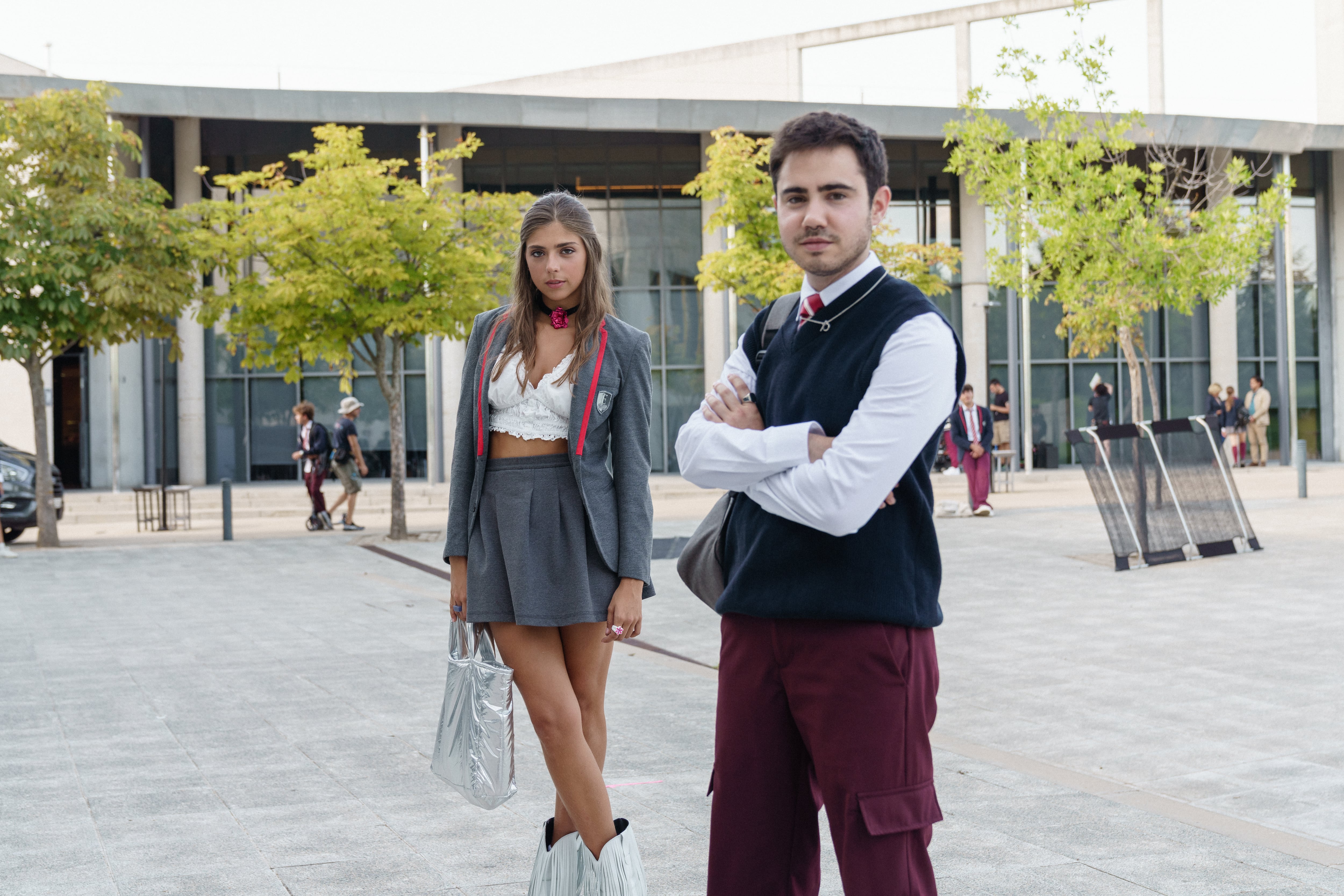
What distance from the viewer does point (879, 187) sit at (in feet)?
7.77

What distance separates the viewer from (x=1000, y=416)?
1077 inches

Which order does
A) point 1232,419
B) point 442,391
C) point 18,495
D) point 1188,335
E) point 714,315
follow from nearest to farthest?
point 18,495
point 442,391
point 1232,419
point 714,315
point 1188,335

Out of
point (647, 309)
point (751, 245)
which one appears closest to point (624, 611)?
point (751, 245)

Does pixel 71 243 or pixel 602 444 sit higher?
pixel 71 243

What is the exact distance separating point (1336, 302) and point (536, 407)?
34.8 m

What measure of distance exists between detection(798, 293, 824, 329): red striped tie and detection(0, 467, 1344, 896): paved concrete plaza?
6.60 ft

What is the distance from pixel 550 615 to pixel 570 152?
2753cm

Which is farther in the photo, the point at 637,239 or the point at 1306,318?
the point at 1306,318

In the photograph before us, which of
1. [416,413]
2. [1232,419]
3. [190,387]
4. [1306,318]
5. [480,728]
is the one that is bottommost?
[480,728]

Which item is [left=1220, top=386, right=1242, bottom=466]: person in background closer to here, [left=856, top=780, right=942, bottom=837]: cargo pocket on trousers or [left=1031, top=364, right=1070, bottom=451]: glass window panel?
[left=1031, top=364, right=1070, bottom=451]: glass window panel

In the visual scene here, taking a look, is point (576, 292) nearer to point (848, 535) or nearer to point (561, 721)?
point (561, 721)

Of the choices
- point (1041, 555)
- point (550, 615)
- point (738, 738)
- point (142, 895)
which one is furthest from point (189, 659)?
point (1041, 555)

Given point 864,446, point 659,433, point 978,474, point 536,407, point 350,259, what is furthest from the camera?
point 659,433

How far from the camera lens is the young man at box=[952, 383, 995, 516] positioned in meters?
17.2
